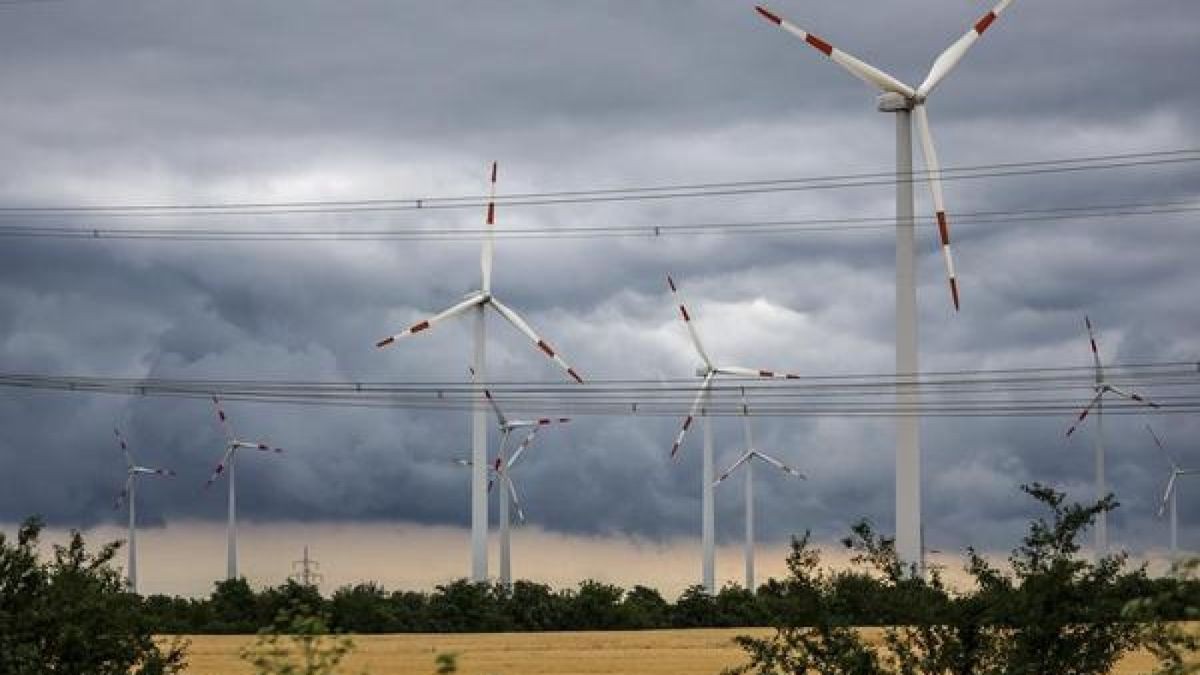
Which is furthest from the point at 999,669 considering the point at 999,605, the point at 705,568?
the point at 705,568

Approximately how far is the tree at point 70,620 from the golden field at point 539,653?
97.3ft

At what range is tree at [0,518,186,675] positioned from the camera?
4541cm

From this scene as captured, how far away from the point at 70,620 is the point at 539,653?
51.5m

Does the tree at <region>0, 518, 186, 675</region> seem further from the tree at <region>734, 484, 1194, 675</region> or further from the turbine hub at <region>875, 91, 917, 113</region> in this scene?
the turbine hub at <region>875, 91, 917, 113</region>

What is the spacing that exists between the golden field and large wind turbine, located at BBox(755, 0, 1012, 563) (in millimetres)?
11281

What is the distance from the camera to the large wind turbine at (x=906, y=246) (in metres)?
81.2

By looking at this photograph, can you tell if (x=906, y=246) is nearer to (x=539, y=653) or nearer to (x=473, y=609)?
(x=539, y=653)

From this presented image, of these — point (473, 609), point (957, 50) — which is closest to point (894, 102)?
point (957, 50)

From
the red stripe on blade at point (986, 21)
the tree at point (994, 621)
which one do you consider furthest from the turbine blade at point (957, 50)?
the tree at point (994, 621)

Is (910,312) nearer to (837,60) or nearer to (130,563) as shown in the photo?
(837,60)

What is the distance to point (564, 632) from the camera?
116688 mm

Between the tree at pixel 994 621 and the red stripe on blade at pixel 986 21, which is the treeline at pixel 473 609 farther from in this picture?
the tree at pixel 994 621

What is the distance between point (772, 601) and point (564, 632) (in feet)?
228

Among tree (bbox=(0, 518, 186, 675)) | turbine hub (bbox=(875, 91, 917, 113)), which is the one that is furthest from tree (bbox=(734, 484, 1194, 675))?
turbine hub (bbox=(875, 91, 917, 113))
